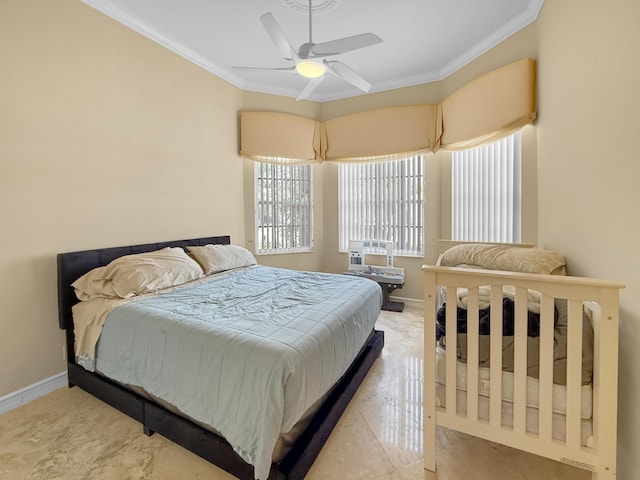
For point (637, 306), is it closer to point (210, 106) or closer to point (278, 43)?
point (278, 43)

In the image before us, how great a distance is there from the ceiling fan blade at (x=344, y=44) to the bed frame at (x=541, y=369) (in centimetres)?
173

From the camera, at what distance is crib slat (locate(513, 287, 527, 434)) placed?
1259mm

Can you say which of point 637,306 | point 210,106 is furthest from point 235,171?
point 637,306

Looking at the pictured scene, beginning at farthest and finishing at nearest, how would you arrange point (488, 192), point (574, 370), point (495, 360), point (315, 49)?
1. point (488, 192)
2. point (315, 49)
3. point (495, 360)
4. point (574, 370)

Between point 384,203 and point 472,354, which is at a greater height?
point 384,203

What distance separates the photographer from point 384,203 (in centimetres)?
427

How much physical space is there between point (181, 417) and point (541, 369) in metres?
1.80

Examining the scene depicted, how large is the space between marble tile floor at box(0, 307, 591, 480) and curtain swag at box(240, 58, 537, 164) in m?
2.71

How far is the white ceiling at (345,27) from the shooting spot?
2508 mm

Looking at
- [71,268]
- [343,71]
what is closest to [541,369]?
[343,71]

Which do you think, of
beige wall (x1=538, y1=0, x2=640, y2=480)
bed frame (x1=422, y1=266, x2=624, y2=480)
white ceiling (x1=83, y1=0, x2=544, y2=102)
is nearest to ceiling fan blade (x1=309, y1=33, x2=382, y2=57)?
white ceiling (x1=83, y1=0, x2=544, y2=102)

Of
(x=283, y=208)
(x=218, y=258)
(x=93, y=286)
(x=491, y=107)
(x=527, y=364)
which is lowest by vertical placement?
(x=527, y=364)

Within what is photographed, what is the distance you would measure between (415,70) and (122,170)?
3.59m

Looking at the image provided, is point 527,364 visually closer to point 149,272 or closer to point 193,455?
point 193,455
